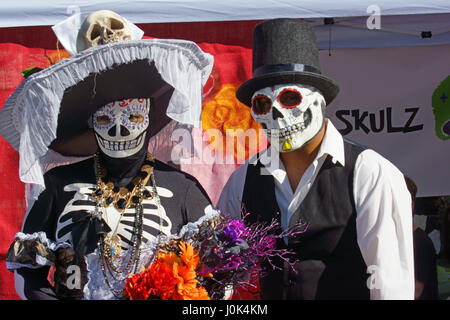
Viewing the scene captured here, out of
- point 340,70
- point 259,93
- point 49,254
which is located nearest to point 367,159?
point 259,93

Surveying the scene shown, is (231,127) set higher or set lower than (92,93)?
lower

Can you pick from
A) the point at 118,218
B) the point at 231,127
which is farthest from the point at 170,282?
the point at 231,127

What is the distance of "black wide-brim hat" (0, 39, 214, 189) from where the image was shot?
2.55m

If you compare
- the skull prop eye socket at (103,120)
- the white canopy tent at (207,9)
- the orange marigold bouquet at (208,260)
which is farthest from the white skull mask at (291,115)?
the skull prop eye socket at (103,120)

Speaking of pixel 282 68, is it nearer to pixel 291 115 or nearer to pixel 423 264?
pixel 291 115

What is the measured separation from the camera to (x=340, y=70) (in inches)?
137

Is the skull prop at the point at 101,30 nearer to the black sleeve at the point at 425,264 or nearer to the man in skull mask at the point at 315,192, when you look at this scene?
the man in skull mask at the point at 315,192

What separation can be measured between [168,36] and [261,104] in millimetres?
980

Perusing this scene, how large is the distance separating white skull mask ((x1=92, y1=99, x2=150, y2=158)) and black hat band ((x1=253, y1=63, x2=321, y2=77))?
56 cm

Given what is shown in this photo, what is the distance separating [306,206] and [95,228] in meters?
0.93

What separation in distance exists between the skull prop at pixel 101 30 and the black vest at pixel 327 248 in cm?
111

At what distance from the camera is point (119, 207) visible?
107 inches

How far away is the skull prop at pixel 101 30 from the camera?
8.95 feet

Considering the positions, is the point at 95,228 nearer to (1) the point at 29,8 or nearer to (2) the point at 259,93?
(2) the point at 259,93
